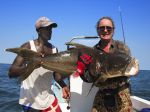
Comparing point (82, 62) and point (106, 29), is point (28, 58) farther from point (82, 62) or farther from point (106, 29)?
point (106, 29)

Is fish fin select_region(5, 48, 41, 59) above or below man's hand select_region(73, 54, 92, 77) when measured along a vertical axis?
above

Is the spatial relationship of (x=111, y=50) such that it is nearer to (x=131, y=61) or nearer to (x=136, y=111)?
(x=131, y=61)

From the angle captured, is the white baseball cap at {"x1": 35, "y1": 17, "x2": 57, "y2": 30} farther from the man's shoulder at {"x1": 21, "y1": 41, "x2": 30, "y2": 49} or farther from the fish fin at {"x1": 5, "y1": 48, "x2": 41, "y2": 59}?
the fish fin at {"x1": 5, "y1": 48, "x2": 41, "y2": 59}

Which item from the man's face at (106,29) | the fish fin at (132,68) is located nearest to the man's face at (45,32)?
the man's face at (106,29)

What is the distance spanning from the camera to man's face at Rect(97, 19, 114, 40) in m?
4.91

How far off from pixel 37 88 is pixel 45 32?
0.89 meters

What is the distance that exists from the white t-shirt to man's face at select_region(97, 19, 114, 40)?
3.48ft

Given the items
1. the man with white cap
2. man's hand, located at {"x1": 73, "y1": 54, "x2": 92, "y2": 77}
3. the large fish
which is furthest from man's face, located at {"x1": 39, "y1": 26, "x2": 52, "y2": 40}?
man's hand, located at {"x1": 73, "y1": 54, "x2": 92, "y2": 77}

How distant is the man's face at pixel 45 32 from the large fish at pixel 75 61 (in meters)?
0.32

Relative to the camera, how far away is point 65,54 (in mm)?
5164

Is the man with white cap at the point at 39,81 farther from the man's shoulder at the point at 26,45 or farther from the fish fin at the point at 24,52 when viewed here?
the fish fin at the point at 24,52

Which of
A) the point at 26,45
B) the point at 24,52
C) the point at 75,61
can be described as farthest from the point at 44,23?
the point at 75,61

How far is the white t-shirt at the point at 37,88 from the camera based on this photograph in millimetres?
5172

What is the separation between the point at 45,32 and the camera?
5.21 meters
